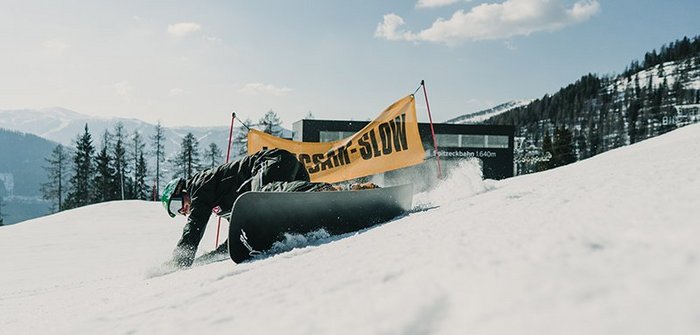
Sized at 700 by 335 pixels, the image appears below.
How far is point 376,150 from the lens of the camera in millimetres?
9508

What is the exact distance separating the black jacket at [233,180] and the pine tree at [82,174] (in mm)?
48415

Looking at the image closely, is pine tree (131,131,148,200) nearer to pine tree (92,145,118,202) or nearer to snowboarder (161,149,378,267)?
pine tree (92,145,118,202)

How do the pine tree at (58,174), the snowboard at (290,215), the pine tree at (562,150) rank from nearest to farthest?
the snowboard at (290,215) → the pine tree at (562,150) → the pine tree at (58,174)

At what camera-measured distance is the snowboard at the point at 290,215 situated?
170 inches

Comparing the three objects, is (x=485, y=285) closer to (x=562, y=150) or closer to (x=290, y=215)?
(x=290, y=215)

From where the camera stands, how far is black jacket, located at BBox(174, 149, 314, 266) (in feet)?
17.6

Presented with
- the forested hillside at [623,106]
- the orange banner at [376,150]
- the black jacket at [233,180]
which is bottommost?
the black jacket at [233,180]

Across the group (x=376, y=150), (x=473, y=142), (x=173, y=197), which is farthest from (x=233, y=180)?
(x=473, y=142)

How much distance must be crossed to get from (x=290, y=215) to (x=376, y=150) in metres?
5.13

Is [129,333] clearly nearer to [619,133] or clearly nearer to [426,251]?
[426,251]

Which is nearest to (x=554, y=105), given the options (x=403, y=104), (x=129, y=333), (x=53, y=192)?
(x=53, y=192)

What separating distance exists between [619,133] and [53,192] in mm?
100790

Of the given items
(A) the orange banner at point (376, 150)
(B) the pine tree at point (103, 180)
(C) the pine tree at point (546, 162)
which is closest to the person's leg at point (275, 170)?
(A) the orange banner at point (376, 150)

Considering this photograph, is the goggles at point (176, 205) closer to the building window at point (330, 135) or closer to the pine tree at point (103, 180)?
the building window at point (330, 135)
